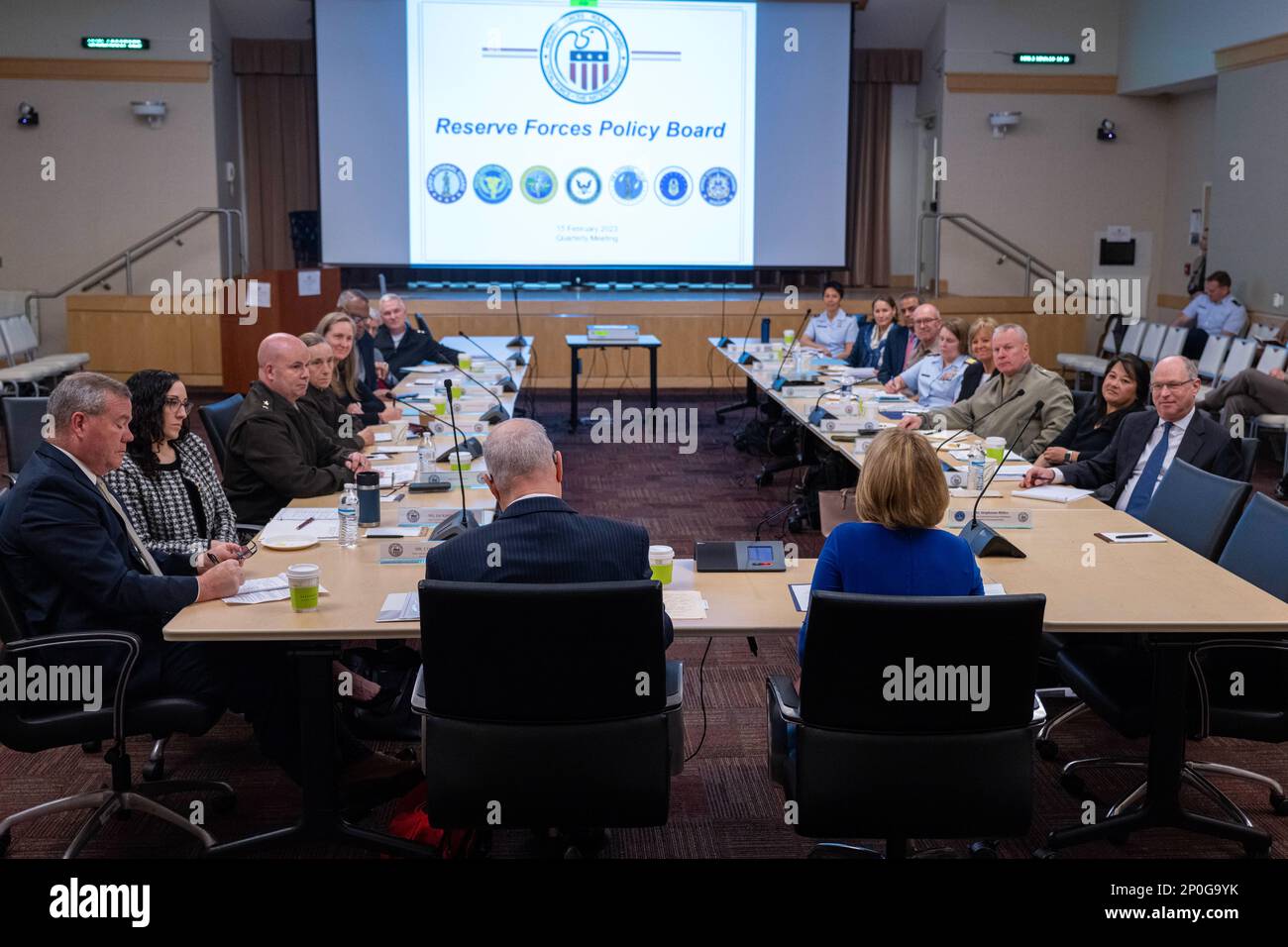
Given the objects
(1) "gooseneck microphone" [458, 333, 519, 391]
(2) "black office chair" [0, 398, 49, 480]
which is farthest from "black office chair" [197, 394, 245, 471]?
(1) "gooseneck microphone" [458, 333, 519, 391]

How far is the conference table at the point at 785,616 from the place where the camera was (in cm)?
304

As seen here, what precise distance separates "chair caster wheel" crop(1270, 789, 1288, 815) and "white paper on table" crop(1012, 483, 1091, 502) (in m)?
1.24

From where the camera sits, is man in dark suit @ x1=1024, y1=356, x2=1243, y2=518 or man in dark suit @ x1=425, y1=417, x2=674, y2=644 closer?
man in dark suit @ x1=425, y1=417, x2=674, y2=644

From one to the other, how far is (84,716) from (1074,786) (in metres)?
2.65

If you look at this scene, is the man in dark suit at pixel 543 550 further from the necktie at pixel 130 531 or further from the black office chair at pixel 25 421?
the black office chair at pixel 25 421

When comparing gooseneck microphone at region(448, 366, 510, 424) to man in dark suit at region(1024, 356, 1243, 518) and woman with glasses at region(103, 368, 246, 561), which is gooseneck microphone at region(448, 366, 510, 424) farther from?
man in dark suit at region(1024, 356, 1243, 518)

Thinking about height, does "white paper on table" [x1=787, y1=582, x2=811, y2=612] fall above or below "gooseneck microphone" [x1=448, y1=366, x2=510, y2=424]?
below

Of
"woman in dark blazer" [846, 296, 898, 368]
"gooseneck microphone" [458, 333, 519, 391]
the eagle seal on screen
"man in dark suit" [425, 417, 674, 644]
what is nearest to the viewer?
"man in dark suit" [425, 417, 674, 644]

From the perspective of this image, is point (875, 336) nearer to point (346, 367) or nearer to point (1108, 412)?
point (1108, 412)

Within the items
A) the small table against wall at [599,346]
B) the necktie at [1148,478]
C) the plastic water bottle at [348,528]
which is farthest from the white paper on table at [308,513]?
the small table against wall at [599,346]

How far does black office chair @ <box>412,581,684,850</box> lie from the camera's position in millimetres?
2492

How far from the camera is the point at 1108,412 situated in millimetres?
5227

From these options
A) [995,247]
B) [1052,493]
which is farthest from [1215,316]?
[1052,493]
